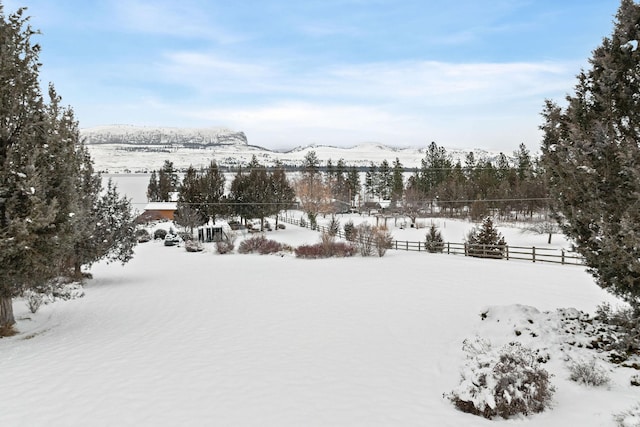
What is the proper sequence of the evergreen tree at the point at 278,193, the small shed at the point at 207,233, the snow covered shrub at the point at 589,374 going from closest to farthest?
the snow covered shrub at the point at 589,374, the small shed at the point at 207,233, the evergreen tree at the point at 278,193

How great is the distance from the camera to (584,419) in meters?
6.14

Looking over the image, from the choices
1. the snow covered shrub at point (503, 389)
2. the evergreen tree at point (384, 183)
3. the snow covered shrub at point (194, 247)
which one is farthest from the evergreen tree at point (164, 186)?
the snow covered shrub at point (503, 389)

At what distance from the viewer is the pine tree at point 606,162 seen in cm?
806

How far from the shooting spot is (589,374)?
726 centimetres

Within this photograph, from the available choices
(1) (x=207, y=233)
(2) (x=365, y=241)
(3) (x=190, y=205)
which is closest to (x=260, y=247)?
(2) (x=365, y=241)

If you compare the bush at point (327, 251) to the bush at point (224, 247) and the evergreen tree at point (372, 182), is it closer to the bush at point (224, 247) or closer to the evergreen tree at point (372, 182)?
the bush at point (224, 247)

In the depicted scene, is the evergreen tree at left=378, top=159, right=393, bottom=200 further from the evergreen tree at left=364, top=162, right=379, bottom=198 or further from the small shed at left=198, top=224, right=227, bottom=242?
the small shed at left=198, top=224, right=227, bottom=242

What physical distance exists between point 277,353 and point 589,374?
6429 millimetres

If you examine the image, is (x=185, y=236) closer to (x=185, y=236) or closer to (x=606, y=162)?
(x=185, y=236)

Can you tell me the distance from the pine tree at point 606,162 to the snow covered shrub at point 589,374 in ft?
6.24

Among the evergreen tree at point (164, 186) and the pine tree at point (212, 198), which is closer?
the pine tree at point (212, 198)

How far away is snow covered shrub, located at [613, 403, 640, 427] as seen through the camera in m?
5.46

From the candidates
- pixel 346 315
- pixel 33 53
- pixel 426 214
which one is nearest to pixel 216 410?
pixel 346 315

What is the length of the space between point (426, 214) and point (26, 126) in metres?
79.6
